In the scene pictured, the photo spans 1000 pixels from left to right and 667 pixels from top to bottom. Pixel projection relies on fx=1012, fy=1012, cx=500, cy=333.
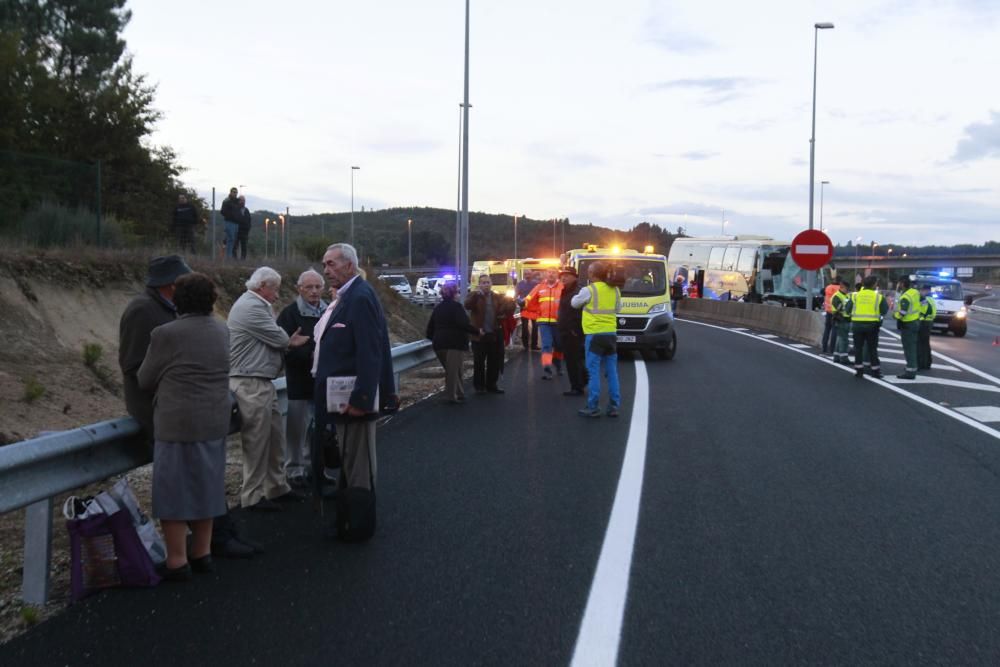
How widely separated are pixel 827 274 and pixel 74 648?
154 ft

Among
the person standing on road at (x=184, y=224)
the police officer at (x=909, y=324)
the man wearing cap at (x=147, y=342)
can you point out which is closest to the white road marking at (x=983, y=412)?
the police officer at (x=909, y=324)

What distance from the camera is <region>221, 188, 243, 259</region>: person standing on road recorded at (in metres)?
22.2

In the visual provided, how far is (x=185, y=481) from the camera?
17.6 feet

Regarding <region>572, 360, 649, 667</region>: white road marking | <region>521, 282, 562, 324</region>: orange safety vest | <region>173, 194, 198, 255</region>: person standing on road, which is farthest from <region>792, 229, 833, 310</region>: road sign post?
<region>572, 360, 649, 667</region>: white road marking

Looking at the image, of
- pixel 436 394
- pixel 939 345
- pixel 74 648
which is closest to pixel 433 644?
pixel 74 648

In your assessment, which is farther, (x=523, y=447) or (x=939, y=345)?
(x=939, y=345)

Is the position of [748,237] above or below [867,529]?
above

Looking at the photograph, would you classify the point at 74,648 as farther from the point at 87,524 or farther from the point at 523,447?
the point at 523,447

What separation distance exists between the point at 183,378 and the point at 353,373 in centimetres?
108

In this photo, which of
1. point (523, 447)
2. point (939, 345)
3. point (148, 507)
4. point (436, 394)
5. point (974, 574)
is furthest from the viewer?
point (939, 345)

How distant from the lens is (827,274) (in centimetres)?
4769

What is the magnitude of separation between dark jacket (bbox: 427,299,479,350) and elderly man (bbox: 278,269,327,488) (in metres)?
4.97

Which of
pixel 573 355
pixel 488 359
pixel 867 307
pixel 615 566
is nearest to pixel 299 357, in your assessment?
pixel 615 566

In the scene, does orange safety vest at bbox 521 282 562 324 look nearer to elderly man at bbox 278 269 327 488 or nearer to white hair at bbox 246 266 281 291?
elderly man at bbox 278 269 327 488
